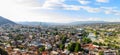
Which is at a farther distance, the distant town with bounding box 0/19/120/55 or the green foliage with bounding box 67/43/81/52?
the green foliage with bounding box 67/43/81/52

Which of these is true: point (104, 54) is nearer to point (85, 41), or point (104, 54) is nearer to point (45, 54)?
point (45, 54)

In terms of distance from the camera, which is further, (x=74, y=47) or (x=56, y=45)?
(x=56, y=45)

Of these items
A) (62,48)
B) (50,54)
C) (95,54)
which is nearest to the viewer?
(50,54)

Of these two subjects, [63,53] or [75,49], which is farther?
[75,49]

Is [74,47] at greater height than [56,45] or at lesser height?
greater

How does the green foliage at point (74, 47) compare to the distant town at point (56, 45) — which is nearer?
the distant town at point (56, 45)

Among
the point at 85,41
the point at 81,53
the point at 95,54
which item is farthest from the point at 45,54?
the point at 85,41

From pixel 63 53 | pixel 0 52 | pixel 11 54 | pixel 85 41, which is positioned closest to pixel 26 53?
pixel 11 54

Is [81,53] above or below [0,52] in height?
below

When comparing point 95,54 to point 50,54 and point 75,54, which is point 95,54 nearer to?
point 75,54

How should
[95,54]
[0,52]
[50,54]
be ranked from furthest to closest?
[95,54] < [50,54] < [0,52]
